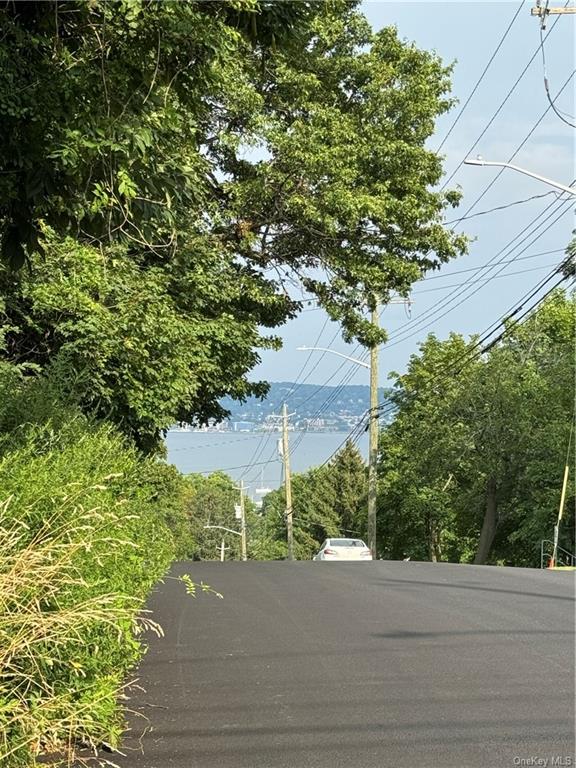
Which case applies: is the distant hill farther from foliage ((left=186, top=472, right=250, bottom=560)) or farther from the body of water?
foliage ((left=186, top=472, right=250, bottom=560))

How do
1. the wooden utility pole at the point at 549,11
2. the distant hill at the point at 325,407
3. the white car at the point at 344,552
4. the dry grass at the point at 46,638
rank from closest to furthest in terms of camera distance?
the dry grass at the point at 46,638
the wooden utility pole at the point at 549,11
the white car at the point at 344,552
the distant hill at the point at 325,407

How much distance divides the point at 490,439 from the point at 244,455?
266ft

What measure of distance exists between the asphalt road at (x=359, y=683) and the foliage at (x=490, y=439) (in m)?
23.5

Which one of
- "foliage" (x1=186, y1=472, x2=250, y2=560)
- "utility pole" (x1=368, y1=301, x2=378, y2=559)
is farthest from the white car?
"foliage" (x1=186, y1=472, x2=250, y2=560)

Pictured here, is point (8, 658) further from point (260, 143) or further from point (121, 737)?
point (260, 143)

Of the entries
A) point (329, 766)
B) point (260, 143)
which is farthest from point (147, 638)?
point (260, 143)

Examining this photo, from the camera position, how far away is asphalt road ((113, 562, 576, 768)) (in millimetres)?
5148

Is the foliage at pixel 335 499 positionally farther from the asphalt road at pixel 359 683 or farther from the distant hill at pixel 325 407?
the asphalt road at pixel 359 683

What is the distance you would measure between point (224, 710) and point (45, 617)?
8.10 feet

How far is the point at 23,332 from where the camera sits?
14781mm

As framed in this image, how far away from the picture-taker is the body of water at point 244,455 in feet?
280

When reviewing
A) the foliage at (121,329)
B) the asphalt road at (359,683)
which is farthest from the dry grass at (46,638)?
the foliage at (121,329)

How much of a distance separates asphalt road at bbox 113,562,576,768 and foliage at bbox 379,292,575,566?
23485 mm

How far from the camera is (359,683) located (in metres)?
6.73
